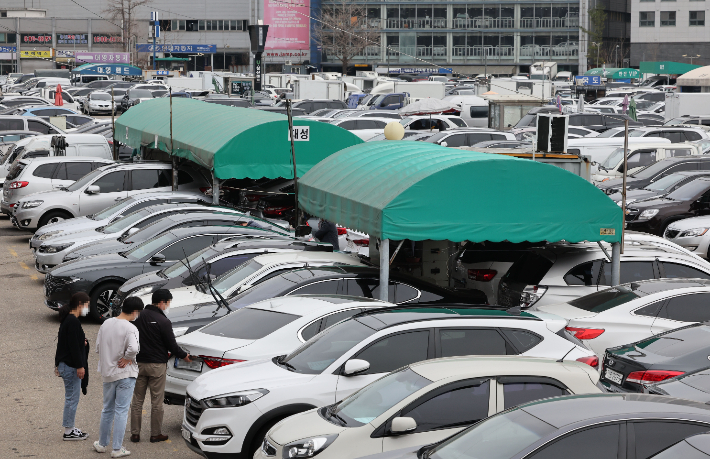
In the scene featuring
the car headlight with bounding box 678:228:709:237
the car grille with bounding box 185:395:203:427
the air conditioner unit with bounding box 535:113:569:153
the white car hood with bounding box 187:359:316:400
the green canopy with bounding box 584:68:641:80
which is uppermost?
the green canopy with bounding box 584:68:641:80

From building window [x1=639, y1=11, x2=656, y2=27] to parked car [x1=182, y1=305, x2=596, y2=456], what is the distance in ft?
336

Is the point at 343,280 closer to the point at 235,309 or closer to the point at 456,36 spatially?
the point at 235,309

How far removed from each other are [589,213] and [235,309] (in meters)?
4.86

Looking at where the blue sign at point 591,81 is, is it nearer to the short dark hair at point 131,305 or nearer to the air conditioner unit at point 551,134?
the air conditioner unit at point 551,134

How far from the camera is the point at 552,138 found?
52.4 ft

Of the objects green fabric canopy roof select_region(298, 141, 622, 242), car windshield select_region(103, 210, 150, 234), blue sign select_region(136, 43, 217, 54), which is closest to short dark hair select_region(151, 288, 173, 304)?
green fabric canopy roof select_region(298, 141, 622, 242)

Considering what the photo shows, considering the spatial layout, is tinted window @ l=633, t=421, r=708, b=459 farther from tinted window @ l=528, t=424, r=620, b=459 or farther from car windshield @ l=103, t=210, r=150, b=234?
car windshield @ l=103, t=210, r=150, b=234

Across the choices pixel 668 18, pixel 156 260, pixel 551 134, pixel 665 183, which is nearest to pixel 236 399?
pixel 156 260

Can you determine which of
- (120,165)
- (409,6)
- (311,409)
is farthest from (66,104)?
Answer: (409,6)

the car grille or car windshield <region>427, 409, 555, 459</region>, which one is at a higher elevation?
car windshield <region>427, 409, 555, 459</region>

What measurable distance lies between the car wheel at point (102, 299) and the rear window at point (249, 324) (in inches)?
185

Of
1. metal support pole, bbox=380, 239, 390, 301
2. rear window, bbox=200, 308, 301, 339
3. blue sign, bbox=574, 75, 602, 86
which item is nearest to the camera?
rear window, bbox=200, 308, 301, 339

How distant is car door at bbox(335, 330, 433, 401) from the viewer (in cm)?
815

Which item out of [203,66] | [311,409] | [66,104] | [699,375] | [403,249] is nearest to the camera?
[311,409]
